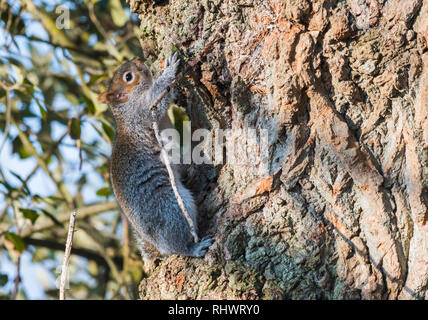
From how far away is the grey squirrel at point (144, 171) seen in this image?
2.02 metres

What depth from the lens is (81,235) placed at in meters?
3.57

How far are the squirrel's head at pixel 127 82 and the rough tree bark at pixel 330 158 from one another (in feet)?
3.26

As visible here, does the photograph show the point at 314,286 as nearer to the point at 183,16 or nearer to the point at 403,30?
the point at 403,30

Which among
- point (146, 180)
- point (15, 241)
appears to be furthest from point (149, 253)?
point (15, 241)

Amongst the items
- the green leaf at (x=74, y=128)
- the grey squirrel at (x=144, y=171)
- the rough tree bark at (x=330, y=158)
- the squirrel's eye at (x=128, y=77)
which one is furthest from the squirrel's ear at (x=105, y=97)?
the rough tree bark at (x=330, y=158)

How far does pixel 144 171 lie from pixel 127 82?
23.2 inches

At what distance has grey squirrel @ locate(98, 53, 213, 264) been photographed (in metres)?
2.02

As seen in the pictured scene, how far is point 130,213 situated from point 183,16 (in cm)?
93

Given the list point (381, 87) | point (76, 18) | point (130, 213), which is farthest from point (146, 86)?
point (381, 87)

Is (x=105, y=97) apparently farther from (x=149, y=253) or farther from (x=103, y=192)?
(x=149, y=253)

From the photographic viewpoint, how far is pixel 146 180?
89.5 inches

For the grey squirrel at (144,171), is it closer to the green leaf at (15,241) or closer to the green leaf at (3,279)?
the green leaf at (15,241)

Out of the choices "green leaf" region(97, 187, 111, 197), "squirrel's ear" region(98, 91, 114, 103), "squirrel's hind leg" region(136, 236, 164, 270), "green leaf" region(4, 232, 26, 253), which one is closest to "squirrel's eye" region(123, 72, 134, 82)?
"squirrel's ear" region(98, 91, 114, 103)

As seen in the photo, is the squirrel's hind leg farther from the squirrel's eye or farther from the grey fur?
the squirrel's eye
